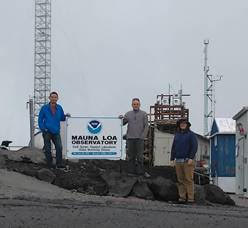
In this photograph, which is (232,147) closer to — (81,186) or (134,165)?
(134,165)

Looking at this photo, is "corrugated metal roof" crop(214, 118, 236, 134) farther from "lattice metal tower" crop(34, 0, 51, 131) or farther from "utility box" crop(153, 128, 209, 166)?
"lattice metal tower" crop(34, 0, 51, 131)

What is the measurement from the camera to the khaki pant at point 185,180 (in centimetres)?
1359

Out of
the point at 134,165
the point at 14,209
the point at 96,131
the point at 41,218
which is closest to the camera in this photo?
the point at 41,218

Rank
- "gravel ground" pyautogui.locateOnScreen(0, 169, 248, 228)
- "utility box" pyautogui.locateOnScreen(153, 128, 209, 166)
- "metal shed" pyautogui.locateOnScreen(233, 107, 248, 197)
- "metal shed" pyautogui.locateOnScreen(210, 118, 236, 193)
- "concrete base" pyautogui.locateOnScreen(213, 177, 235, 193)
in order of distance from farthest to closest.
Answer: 1. "utility box" pyautogui.locateOnScreen(153, 128, 209, 166)
2. "metal shed" pyautogui.locateOnScreen(210, 118, 236, 193)
3. "concrete base" pyautogui.locateOnScreen(213, 177, 235, 193)
4. "metal shed" pyautogui.locateOnScreen(233, 107, 248, 197)
5. "gravel ground" pyautogui.locateOnScreen(0, 169, 248, 228)

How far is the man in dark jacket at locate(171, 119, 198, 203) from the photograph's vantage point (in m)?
13.6

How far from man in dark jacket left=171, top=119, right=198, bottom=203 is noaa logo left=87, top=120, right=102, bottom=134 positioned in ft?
20.7

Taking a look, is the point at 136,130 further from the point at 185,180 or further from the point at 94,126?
the point at 94,126

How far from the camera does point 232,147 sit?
82.7 ft

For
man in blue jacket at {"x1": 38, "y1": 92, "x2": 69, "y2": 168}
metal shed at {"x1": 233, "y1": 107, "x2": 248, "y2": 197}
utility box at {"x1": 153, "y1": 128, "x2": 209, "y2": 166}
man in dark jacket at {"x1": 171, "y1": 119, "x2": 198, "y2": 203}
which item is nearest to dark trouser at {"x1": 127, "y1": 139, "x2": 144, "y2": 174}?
man in dark jacket at {"x1": 171, "y1": 119, "x2": 198, "y2": 203}

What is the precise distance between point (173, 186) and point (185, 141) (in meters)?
1.17

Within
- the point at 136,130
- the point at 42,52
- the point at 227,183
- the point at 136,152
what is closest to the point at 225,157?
the point at 227,183

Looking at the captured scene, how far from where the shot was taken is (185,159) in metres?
13.8

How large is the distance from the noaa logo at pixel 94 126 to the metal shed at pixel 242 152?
4.67 meters

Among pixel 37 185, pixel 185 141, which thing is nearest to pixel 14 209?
pixel 37 185
